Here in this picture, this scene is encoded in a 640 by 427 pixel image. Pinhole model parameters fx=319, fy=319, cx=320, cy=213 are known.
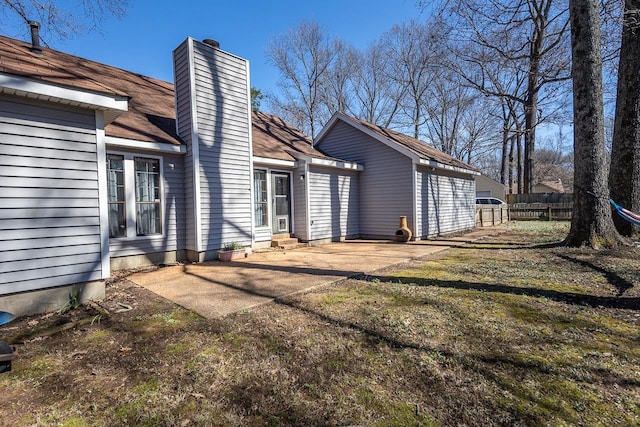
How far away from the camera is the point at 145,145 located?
6453mm

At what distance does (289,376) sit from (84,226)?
3.67 m

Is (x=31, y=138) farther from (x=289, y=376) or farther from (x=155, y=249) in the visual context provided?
(x=289, y=376)

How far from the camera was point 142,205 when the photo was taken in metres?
6.71

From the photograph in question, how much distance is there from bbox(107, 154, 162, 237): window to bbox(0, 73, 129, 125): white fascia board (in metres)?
1.91

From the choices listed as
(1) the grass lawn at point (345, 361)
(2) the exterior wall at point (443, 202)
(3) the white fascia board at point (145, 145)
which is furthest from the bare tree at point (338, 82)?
(1) the grass lawn at point (345, 361)

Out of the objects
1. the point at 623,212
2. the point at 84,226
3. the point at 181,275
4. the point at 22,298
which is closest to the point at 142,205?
the point at 181,275

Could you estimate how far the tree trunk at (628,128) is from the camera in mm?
7750

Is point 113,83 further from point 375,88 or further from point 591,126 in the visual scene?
point 375,88

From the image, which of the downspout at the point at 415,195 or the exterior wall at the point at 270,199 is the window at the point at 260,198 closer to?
the exterior wall at the point at 270,199

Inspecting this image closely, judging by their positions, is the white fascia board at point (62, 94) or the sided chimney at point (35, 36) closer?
the white fascia board at point (62, 94)

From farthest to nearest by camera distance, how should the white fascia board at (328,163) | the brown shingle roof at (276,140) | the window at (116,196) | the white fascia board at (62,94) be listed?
the white fascia board at (328,163) → the brown shingle roof at (276,140) → the window at (116,196) → the white fascia board at (62,94)

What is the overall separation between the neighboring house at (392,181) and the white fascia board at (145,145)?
21.1 feet

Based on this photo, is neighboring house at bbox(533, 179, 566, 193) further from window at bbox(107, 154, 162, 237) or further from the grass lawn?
window at bbox(107, 154, 162, 237)

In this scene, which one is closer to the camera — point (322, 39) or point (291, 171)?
point (291, 171)
